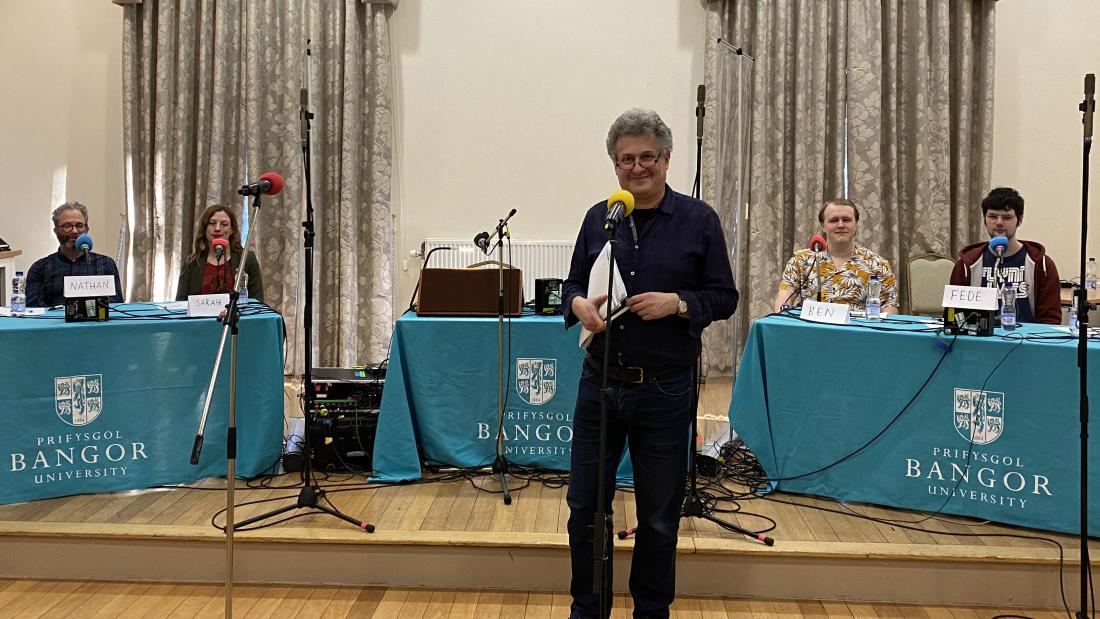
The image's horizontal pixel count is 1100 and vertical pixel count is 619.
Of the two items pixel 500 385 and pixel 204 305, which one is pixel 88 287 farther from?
pixel 500 385

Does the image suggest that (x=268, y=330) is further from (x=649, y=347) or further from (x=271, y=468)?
(x=649, y=347)

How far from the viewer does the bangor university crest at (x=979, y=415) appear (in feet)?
10.3

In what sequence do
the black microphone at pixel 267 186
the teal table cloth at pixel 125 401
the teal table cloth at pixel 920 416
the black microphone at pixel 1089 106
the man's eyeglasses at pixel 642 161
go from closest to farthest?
the man's eyeglasses at pixel 642 161
the black microphone at pixel 1089 106
the black microphone at pixel 267 186
the teal table cloth at pixel 920 416
the teal table cloth at pixel 125 401

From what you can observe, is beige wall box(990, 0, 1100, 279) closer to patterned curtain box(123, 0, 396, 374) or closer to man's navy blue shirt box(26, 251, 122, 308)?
patterned curtain box(123, 0, 396, 374)

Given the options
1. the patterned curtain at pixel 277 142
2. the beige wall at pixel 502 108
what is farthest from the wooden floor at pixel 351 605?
the beige wall at pixel 502 108

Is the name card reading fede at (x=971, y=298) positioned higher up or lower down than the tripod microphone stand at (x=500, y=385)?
higher up

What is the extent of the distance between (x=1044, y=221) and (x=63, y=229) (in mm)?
5990

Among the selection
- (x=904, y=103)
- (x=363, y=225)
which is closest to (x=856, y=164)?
(x=904, y=103)

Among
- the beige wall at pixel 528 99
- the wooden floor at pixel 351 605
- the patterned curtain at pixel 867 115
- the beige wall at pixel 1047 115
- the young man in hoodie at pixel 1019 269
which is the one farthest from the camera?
the beige wall at pixel 528 99

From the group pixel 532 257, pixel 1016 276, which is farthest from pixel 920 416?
pixel 532 257

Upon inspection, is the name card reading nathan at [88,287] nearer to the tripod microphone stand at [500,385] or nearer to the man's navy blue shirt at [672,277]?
the tripod microphone stand at [500,385]

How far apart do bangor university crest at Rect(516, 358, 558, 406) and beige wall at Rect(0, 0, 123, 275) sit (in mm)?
4083

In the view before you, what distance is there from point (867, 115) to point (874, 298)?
8.08ft

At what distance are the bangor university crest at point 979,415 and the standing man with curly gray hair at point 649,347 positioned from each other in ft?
4.33
